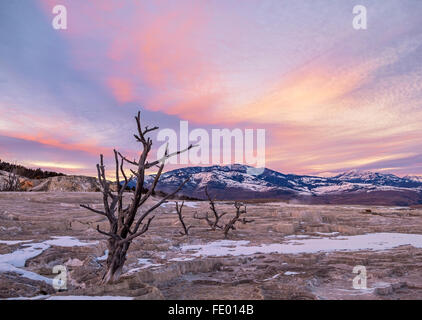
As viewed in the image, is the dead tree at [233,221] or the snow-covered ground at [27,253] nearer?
the snow-covered ground at [27,253]

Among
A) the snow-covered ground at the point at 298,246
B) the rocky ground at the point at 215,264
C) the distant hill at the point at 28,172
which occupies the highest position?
the distant hill at the point at 28,172

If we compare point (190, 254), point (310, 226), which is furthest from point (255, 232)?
point (190, 254)

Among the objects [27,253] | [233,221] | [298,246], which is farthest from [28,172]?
[298,246]

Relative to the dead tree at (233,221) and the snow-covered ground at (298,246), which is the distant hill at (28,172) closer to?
the dead tree at (233,221)

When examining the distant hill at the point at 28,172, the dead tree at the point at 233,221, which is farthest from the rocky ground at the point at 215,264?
the distant hill at the point at 28,172

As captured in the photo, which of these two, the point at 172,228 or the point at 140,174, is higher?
the point at 140,174

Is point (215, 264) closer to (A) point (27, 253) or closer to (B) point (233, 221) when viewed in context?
(A) point (27, 253)

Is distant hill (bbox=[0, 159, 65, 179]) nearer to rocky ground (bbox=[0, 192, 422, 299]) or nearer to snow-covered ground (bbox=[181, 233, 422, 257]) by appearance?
rocky ground (bbox=[0, 192, 422, 299])
